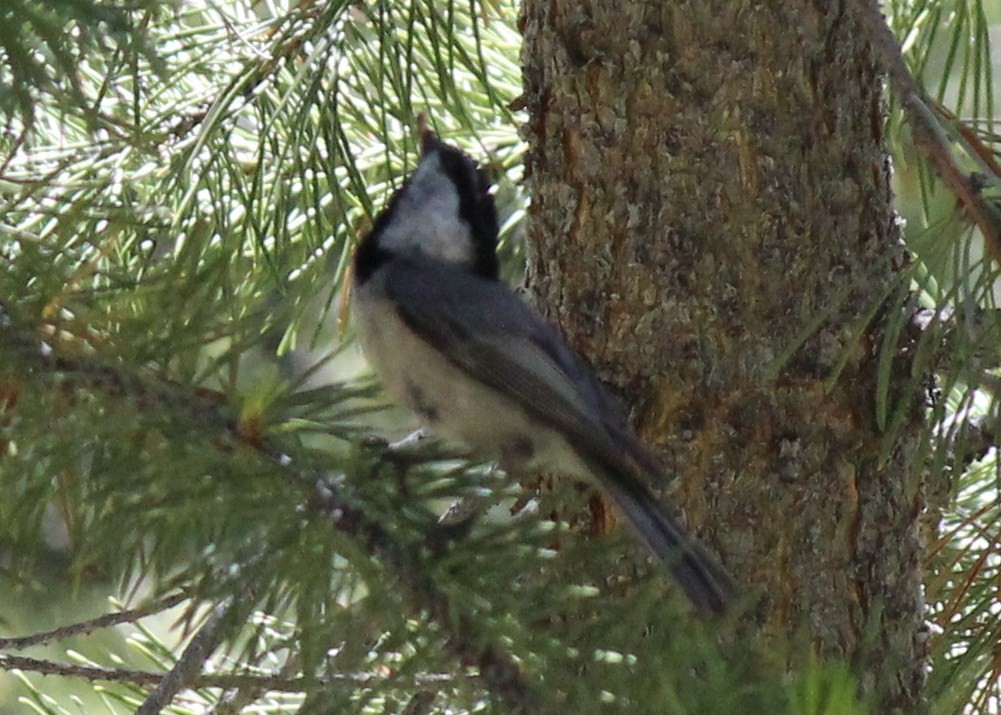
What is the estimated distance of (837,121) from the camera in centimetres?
116

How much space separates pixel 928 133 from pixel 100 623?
0.71 metres

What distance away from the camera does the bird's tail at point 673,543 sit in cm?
88

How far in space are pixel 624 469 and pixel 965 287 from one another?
11.8 inches

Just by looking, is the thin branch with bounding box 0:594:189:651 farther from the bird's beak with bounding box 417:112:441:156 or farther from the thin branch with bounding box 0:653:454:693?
the bird's beak with bounding box 417:112:441:156

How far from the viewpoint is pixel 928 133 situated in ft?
3.21

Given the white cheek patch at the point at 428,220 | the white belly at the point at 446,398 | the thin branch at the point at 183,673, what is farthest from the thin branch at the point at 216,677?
the white cheek patch at the point at 428,220

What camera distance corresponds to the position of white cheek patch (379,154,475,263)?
51.6 inches

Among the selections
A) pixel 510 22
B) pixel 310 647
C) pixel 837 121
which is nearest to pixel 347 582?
pixel 310 647

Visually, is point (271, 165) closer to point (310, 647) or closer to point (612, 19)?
point (612, 19)

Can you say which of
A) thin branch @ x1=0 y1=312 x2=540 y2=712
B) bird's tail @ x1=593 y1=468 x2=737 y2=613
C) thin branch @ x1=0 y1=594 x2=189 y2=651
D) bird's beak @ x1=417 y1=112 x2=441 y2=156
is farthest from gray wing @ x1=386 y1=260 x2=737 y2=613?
thin branch @ x1=0 y1=594 x2=189 y2=651

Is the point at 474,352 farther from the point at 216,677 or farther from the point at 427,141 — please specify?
the point at 216,677

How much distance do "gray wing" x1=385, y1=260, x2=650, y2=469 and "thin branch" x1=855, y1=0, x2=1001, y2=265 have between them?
31cm

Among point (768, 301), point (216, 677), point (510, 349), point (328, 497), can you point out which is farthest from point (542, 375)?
point (328, 497)

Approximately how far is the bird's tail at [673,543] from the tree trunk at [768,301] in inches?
4.3
